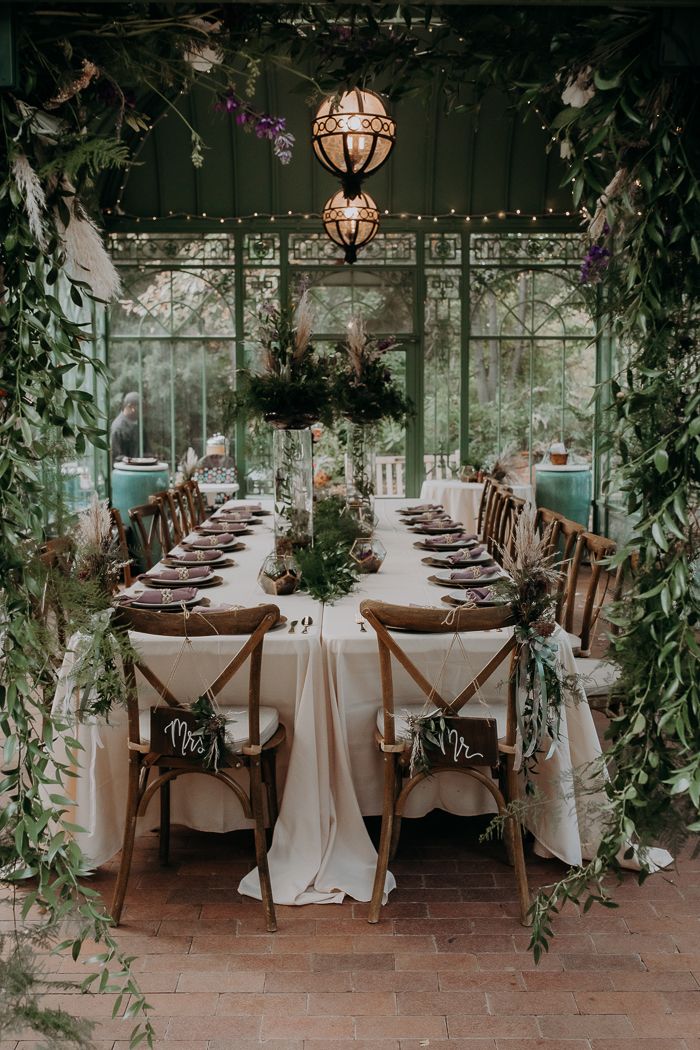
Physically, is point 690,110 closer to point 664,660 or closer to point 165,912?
point 664,660

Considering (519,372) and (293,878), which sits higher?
(519,372)

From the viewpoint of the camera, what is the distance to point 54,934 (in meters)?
2.20

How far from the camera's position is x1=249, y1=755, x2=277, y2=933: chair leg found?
3.13 metres

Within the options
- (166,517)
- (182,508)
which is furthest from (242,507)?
(166,517)

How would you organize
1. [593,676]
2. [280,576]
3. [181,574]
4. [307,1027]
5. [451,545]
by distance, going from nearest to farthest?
[307,1027]
[593,676]
[280,576]
[181,574]
[451,545]

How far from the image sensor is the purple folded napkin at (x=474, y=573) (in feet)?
14.1

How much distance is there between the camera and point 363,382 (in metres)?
5.09

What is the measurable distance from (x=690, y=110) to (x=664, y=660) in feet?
3.76

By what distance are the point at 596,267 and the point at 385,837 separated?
6.12 ft

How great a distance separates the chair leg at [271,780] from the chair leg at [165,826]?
352 mm

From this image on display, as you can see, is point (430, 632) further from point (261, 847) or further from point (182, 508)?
point (182, 508)

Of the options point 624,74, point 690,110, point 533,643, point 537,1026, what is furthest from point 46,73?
point 537,1026

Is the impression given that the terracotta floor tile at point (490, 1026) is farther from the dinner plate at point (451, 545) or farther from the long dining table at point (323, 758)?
the dinner plate at point (451, 545)

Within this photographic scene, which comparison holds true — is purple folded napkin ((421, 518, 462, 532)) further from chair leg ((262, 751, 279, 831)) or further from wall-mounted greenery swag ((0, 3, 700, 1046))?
wall-mounted greenery swag ((0, 3, 700, 1046))
